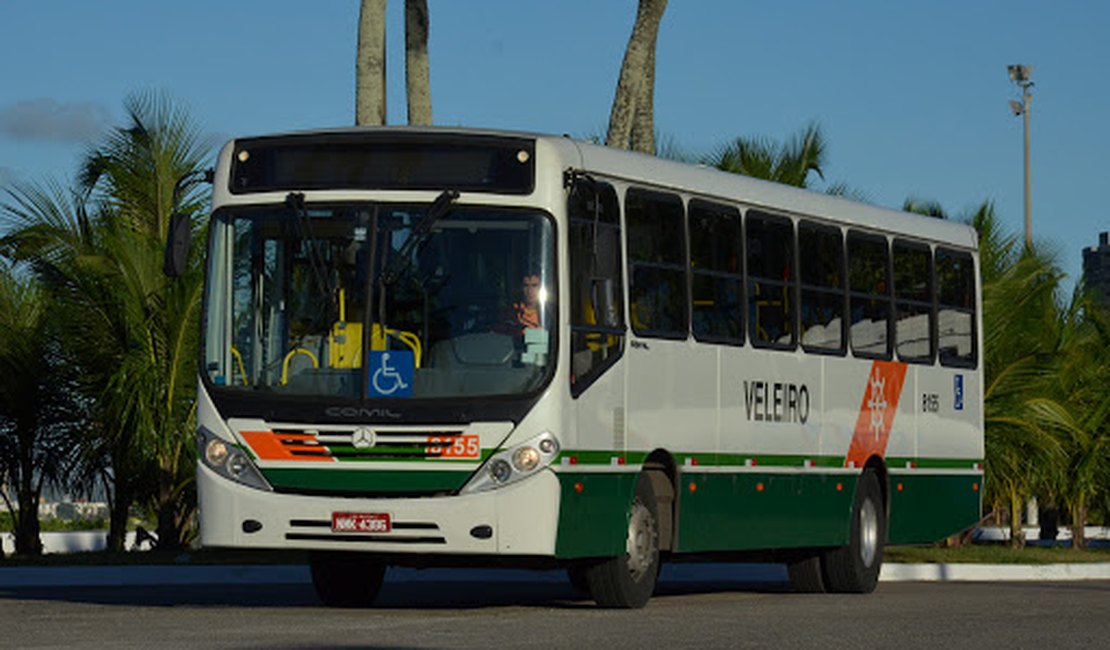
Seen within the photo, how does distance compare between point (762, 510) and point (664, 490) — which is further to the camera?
point (762, 510)

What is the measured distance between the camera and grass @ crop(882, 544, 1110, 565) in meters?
26.8

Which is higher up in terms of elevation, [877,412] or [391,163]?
[391,163]

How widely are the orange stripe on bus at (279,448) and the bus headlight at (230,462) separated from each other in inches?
3.8

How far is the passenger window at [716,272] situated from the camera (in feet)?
57.5

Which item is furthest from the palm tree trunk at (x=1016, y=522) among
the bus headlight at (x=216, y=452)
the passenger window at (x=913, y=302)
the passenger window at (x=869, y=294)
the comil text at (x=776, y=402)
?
the bus headlight at (x=216, y=452)

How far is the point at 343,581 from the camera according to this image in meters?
17.5

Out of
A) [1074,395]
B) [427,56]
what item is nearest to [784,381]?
[427,56]

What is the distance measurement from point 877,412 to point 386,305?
6.70 m

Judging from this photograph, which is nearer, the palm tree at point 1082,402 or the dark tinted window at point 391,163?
the dark tinted window at point 391,163

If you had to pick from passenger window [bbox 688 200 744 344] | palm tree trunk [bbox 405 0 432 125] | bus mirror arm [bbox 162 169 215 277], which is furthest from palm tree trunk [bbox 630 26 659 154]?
bus mirror arm [bbox 162 169 215 277]

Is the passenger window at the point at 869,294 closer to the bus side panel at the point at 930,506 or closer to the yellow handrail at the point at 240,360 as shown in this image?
the bus side panel at the point at 930,506

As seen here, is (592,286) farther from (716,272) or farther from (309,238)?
(716,272)

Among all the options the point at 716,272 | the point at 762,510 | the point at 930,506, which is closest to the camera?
the point at 716,272

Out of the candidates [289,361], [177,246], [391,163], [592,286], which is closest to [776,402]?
[592,286]
